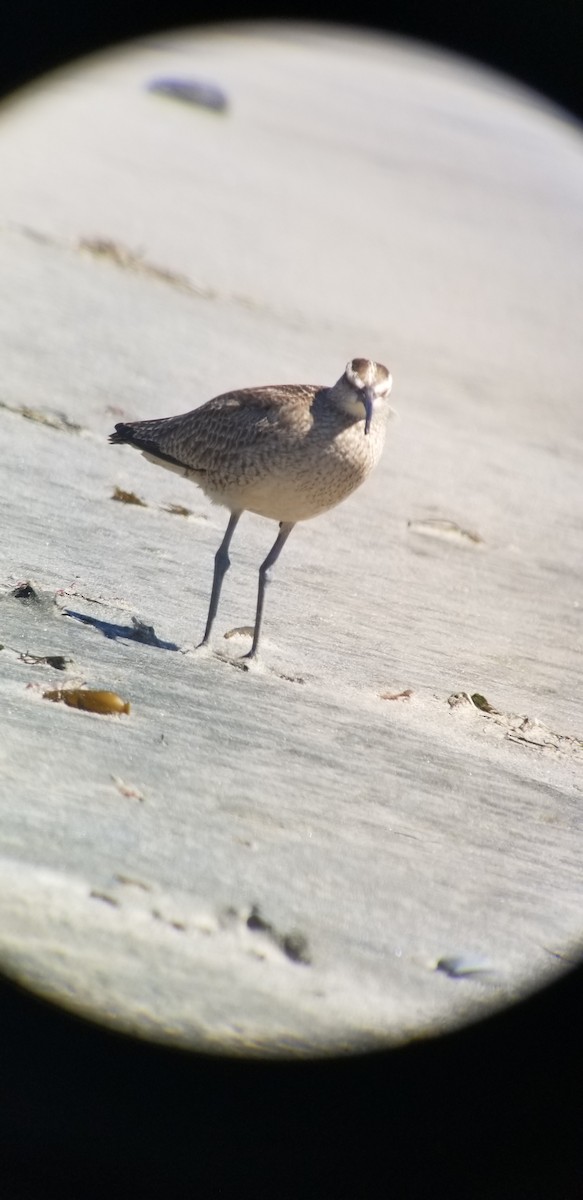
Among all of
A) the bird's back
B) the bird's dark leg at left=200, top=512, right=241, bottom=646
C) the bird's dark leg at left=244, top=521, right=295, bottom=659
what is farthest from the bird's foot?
the bird's back

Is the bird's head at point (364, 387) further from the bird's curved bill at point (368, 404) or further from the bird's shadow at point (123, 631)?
the bird's shadow at point (123, 631)

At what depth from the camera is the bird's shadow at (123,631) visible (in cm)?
500

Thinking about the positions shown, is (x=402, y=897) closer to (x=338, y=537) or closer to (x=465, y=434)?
(x=338, y=537)

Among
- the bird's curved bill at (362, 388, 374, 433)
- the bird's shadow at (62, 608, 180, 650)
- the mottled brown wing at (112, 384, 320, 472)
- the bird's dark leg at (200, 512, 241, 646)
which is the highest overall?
the bird's curved bill at (362, 388, 374, 433)

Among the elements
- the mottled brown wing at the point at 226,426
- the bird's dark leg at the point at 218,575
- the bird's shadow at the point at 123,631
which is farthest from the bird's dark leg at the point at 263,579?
the mottled brown wing at the point at 226,426

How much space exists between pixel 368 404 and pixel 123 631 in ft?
4.01

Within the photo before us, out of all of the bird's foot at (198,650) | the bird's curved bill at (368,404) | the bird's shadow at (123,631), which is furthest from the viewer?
the bird's curved bill at (368,404)

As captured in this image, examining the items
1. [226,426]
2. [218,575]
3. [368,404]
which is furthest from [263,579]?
[368,404]

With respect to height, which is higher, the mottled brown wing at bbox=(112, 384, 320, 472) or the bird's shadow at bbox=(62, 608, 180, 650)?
the mottled brown wing at bbox=(112, 384, 320, 472)

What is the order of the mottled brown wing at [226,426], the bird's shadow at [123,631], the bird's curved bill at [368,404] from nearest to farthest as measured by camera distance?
the bird's shadow at [123,631]
the bird's curved bill at [368,404]
the mottled brown wing at [226,426]

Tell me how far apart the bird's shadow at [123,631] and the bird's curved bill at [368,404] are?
107 centimetres

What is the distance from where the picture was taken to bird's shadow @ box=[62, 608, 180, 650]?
4996mm

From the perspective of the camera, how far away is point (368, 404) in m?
5.22

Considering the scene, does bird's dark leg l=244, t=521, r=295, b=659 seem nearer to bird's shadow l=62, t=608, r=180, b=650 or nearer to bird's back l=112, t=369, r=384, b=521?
bird's back l=112, t=369, r=384, b=521
